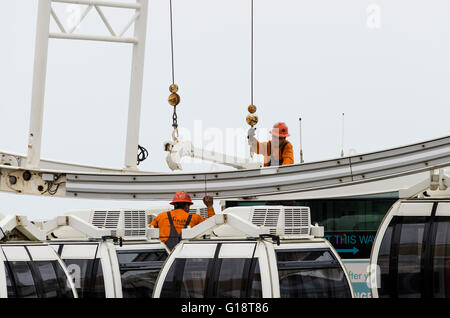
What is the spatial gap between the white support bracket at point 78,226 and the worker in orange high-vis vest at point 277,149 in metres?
6.42

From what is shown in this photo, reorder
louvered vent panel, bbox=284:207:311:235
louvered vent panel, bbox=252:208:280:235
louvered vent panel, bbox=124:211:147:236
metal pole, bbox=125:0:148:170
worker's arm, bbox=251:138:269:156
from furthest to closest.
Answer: metal pole, bbox=125:0:148:170 < worker's arm, bbox=251:138:269:156 < louvered vent panel, bbox=124:211:147:236 < louvered vent panel, bbox=252:208:280:235 < louvered vent panel, bbox=284:207:311:235

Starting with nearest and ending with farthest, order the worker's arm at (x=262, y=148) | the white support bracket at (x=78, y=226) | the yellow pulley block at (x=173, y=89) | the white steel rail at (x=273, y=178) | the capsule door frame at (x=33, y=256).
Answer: the capsule door frame at (x=33, y=256), the white support bracket at (x=78, y=226), the white steel rail at (x=273, y=178), the worker's arm at (x=262, y=148), the yellow pulley block at (x=173, y=89)

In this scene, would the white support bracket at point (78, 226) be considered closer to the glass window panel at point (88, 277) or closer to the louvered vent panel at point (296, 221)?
the glass window panel at point (88, 277)

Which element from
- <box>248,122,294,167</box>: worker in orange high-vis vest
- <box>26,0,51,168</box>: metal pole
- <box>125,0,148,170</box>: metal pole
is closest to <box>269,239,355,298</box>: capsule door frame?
<box>248,122,294,167</box>: worker in orange high-vis vest

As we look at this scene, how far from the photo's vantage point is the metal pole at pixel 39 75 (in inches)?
841

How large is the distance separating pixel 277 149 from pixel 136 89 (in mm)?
4821

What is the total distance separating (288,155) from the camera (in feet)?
62.1

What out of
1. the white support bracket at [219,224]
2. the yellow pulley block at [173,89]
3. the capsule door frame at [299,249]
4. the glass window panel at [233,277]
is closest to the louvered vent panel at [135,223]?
the white support bracket at [219,224]

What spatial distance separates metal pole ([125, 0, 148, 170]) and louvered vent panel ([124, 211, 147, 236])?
29.6ft

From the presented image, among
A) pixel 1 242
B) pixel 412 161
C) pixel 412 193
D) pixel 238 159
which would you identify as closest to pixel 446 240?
pixel 412 193

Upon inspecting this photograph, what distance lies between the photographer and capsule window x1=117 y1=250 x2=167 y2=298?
12484 mm

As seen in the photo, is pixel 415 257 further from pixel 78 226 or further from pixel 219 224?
pixel 78 226

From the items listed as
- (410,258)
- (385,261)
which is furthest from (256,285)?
(410,258)

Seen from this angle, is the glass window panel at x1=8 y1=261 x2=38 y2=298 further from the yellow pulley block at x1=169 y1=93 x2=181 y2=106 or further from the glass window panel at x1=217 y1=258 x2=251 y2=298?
the yellow pulley block at x1=169 y1=93 x2=181 y2=106
